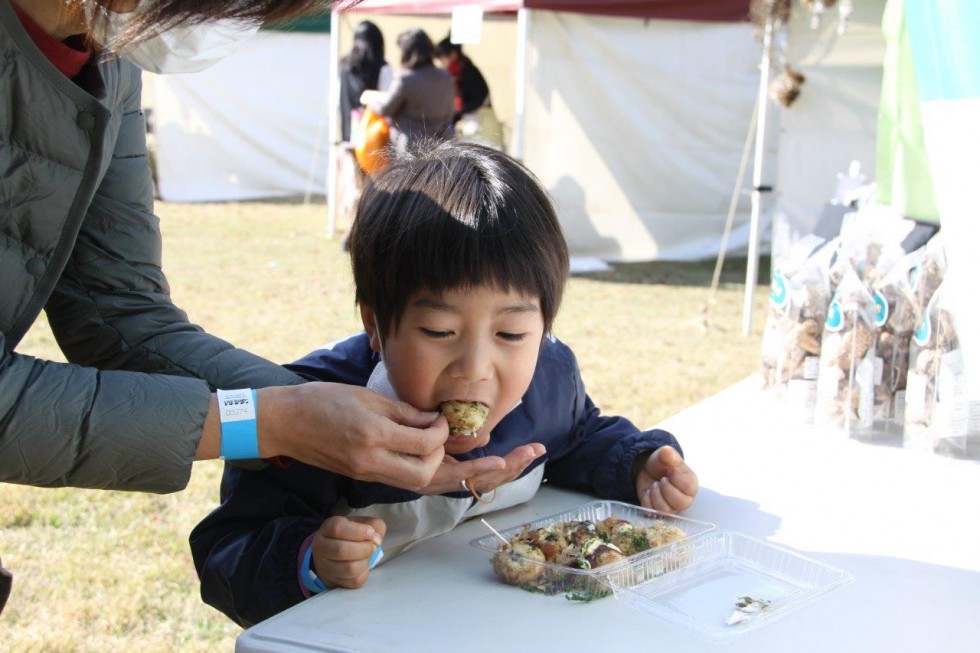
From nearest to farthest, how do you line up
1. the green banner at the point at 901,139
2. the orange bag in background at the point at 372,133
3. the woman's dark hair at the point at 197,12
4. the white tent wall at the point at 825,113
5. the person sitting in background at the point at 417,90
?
1. the woman's dark hair at the point at 197,12
2. the green banner at the point at 901,139
3. the white tent wall at the point at 825,113
4. the person sitting in background at the point at 417,90
5. the orange bag in background at the point at 372,133

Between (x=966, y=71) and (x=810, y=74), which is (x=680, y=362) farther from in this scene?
(x=966, y=71)

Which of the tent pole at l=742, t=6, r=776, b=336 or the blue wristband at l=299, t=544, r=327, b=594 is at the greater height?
the tent pole at l=742, t=6, r=776, b=336

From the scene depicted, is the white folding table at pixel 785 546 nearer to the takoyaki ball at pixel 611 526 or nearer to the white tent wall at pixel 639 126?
the takoyaki ball at pixel 611 526

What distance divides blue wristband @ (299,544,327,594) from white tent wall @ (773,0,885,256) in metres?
3.60

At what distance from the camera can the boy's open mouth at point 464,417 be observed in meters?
1.45

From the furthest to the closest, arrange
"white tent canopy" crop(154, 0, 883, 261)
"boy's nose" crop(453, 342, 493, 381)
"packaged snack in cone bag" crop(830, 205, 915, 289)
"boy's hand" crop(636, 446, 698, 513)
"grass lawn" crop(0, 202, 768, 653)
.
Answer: "white tent canopy" crop(154, 0, 883, 261)
"grass lawn" crop(0, 202, 768, 653)
"packaged snack in cone bag" crop(830, 205, 915, 289)
"boy's hand" crop(636, 446, 698, 513)
"boy's nose" crop(453, 342, 493, 381)

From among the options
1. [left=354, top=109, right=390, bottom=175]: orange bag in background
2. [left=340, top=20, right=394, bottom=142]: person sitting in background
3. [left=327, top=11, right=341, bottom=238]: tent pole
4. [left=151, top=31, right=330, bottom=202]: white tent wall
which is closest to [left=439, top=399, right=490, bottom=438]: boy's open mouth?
[left=354, top=109, right=390, bottom=175]: orange bag in background

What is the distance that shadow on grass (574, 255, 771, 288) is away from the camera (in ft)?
27.4

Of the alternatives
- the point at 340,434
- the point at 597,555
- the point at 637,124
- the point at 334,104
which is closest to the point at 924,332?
the point at 597,555

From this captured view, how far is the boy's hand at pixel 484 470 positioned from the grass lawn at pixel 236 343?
509 millimetres

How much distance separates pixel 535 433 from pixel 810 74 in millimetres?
4074

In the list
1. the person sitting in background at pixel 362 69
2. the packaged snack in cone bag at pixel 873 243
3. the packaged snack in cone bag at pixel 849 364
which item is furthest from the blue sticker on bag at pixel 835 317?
the person sitting in background at pixel 362 69

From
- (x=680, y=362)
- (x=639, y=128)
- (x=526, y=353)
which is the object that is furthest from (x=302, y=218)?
(x=526, y=353)

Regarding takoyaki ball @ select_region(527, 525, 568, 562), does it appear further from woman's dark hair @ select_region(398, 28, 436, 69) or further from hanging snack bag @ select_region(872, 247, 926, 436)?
woman's dark hair @ select_region(398, 28, 436, 69)
